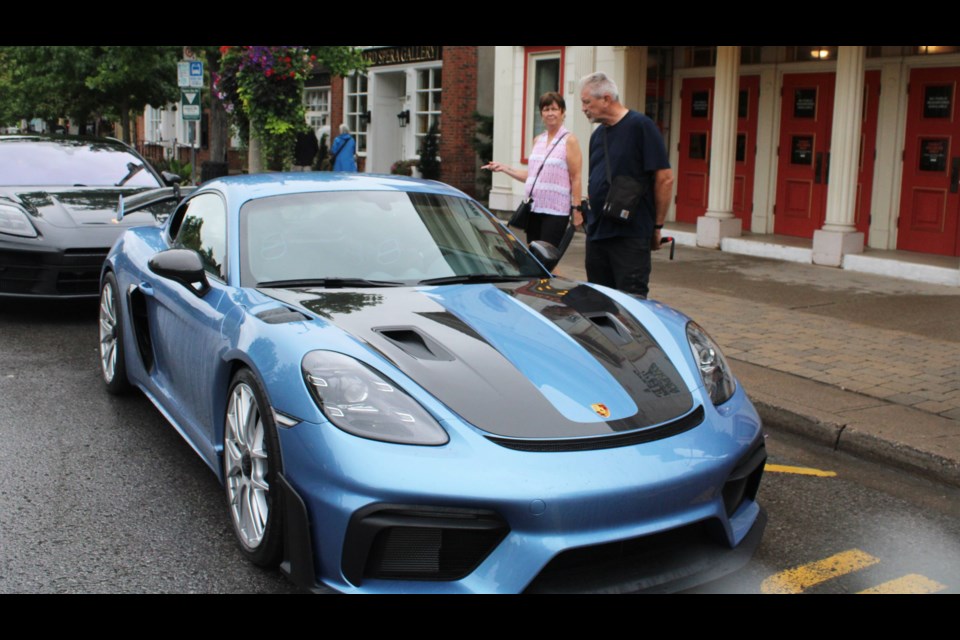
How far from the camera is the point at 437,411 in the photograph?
10.6 feet

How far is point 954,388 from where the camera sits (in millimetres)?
6340

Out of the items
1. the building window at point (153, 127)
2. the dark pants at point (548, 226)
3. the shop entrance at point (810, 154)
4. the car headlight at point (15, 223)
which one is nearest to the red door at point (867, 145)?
the shop entrance at point (810, 154)

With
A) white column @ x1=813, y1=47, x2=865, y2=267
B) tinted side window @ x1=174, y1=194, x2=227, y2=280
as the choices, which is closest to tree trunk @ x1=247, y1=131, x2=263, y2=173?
white column @ x1=813, y1=47, x2=865, y2=267

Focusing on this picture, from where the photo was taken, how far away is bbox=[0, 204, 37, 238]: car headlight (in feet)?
26.3

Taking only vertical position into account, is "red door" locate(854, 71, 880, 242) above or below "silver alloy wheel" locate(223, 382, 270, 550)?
above

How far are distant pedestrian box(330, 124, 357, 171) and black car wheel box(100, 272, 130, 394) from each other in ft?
37.1

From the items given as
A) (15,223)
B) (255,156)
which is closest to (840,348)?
(15,223)

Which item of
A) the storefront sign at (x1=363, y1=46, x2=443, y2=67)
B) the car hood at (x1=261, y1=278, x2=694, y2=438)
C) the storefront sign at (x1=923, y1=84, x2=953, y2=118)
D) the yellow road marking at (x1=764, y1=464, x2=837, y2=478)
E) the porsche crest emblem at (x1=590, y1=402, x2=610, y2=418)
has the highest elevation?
the storefront sign at (x1=363, y1=46, x2=443, y2=67)

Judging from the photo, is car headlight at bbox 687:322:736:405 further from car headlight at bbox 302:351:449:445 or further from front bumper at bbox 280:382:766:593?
car headlight at bbox 302:351:449:445

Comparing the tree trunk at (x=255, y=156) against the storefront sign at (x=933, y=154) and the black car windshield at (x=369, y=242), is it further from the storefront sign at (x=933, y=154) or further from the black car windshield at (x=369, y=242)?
the black car windshield at (x=369, y=242)

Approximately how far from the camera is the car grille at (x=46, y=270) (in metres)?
7.98
